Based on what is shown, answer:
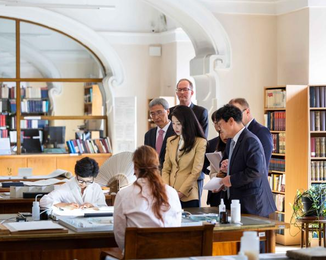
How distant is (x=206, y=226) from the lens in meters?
4.62

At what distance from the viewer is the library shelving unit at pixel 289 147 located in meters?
10.4

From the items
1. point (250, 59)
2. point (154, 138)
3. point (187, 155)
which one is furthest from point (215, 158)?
point (250, 59)

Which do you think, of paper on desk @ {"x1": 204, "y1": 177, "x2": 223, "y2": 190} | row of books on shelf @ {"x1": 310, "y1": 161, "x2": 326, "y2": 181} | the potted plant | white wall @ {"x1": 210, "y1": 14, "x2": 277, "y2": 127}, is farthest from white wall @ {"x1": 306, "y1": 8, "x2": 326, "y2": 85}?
paper on desk @ {"x1": 204, "y1": 177, "x2": 223, "y2": 190}

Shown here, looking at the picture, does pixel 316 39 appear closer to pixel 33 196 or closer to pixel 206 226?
pixel 33 196

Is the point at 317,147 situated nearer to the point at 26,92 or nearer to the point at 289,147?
the point at 289,147

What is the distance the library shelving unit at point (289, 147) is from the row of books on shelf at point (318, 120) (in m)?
0.09

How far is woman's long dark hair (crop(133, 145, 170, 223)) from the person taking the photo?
486 cm

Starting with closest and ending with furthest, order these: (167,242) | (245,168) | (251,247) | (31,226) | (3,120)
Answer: (251,247) → (167,242) → (31,226) → (245,168) → (3,120)

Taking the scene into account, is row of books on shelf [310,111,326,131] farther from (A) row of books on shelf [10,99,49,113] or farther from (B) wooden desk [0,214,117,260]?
(A) row of books on shelf [10,99,49,113]

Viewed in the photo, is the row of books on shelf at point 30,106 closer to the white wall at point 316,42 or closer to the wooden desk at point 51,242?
the white wall at point 316,42

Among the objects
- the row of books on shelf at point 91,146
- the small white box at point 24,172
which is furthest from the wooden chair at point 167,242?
the row of books on shelf at point 91,146

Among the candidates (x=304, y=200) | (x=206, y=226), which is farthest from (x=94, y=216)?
(x=304, y=200)

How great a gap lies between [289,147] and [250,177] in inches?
→ 178

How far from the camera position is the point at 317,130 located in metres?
10.4
